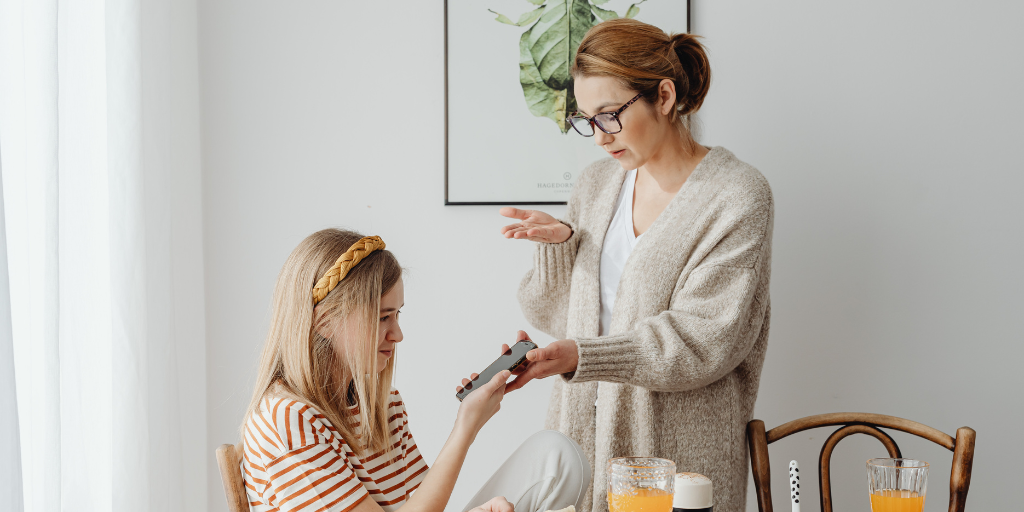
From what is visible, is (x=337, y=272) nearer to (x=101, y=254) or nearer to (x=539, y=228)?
(x=539, y=228)

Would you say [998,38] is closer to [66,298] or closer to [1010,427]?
[1010,427]

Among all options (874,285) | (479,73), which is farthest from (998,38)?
(479,73)

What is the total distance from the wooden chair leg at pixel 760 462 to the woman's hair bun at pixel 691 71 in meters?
0.61

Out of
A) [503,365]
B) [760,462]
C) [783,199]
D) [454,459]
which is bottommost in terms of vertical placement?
[760,462]

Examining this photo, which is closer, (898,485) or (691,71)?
(898,485)

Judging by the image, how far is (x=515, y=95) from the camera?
188 cm

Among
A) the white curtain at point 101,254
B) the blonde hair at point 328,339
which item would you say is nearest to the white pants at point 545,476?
the blonde hair at point 328,339

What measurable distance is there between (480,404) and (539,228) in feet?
1.47

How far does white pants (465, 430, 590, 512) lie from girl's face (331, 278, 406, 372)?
0.27 meters

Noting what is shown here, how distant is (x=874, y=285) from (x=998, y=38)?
0.66 metres

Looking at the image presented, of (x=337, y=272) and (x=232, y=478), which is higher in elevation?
(x=337, y=272)

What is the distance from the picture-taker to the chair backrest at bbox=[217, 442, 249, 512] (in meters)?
0.97

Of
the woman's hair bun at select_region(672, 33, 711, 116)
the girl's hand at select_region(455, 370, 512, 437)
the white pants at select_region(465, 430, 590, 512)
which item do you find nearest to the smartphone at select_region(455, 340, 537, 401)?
the girl's hand at select_region(455, 370, 512, 437)

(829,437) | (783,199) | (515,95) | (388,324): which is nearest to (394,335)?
(388,324)
